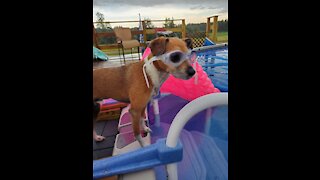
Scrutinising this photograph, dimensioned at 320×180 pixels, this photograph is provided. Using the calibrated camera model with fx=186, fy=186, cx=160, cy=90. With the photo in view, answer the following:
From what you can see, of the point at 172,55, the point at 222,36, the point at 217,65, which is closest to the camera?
the point at 172,55

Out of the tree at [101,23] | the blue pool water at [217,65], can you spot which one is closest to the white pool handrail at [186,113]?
the blue pool water at [217,65]

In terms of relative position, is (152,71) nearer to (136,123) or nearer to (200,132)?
(136,123)

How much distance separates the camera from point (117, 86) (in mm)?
445

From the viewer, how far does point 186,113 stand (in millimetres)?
473

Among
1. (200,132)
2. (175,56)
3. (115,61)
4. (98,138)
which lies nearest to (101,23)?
(115,61)

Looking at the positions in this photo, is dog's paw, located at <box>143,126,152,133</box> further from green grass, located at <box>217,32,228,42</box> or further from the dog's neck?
green grass, located at <box>217,32,228,42</box>

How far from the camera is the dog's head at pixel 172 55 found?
436 mm

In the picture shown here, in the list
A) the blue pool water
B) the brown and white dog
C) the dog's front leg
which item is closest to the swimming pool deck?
the brown and white dog

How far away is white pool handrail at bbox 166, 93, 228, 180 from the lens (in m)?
0.47

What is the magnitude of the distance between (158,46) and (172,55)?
4 centimetres

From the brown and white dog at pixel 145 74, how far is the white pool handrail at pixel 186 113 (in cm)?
8

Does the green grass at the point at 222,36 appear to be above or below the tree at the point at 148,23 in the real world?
below

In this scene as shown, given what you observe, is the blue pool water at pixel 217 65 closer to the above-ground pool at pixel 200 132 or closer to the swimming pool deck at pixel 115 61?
the above-ground pool at pixel 200 132
